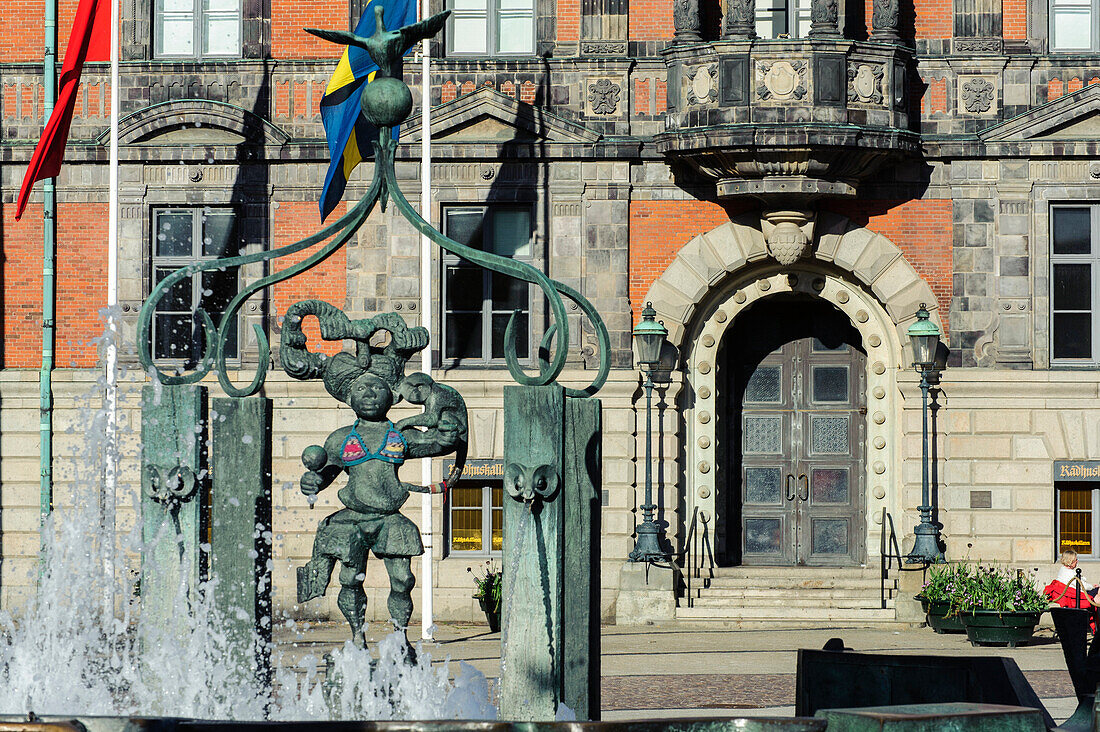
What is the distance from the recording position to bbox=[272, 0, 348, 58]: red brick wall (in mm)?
22141

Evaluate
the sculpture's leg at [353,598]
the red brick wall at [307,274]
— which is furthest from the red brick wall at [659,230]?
the sculpture's leg at [353,598]

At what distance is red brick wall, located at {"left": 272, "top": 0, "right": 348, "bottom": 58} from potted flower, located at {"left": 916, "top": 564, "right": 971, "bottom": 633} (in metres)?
10.6

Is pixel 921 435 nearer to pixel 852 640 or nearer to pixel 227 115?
pixel 852 640

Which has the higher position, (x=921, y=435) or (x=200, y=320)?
(x=200, y=320)

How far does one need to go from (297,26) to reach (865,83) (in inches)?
305

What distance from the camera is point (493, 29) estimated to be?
22234mm

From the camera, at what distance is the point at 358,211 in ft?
32.1

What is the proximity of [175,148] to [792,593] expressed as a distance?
10.2m

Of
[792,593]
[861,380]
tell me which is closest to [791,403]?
[861,380]

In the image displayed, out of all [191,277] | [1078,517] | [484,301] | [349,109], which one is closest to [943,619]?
[1078,517]

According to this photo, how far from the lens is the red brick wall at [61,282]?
73.0ft

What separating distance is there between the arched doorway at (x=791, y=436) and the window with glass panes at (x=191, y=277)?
703cm

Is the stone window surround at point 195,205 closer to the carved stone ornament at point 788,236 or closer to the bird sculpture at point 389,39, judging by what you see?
the carved stone ornament at point 788,236

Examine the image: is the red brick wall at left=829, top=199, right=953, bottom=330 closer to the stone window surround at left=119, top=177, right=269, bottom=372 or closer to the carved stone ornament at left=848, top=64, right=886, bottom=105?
the carved stone ornament at left=848, top=64, right=886, bottom=105
